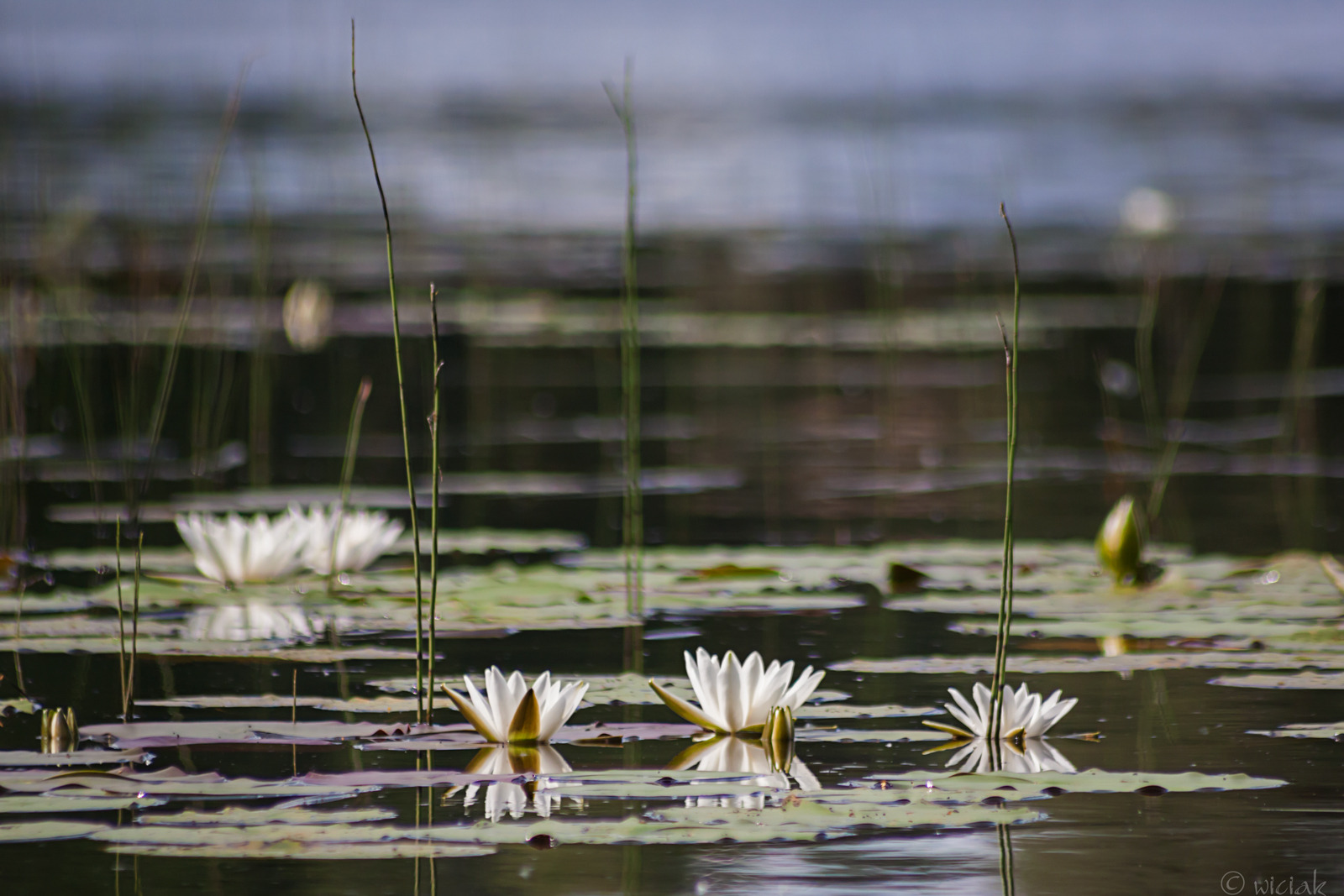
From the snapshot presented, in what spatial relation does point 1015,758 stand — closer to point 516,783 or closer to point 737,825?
point 737,825

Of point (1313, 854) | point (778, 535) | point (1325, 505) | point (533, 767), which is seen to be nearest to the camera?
point (1313, 854)

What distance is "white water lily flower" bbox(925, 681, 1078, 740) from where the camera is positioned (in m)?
2.31

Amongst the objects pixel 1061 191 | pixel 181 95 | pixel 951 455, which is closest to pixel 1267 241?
pixel 1061 191

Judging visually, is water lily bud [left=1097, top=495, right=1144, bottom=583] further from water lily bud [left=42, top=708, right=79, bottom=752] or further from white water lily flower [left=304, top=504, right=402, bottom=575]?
water lily bud [left=42, top=708, right=79, bottom=752]

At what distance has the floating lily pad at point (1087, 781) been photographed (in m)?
2.07

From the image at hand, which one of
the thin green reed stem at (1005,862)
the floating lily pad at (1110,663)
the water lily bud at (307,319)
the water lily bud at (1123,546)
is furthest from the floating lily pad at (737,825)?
the water lily bud at (307,319)

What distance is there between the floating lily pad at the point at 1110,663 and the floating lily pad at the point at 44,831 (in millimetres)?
1246

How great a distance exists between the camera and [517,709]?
2277 millimetres

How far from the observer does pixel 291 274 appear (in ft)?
32.7

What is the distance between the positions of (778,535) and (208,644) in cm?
155

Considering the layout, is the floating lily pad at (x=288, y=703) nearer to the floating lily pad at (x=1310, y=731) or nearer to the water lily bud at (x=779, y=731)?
the water lily bud at (x=779, y=731)

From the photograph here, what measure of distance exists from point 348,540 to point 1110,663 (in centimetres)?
142

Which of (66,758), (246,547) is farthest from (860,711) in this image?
(246,547)

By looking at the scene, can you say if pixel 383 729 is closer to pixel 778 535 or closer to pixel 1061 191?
pixel 778 535
